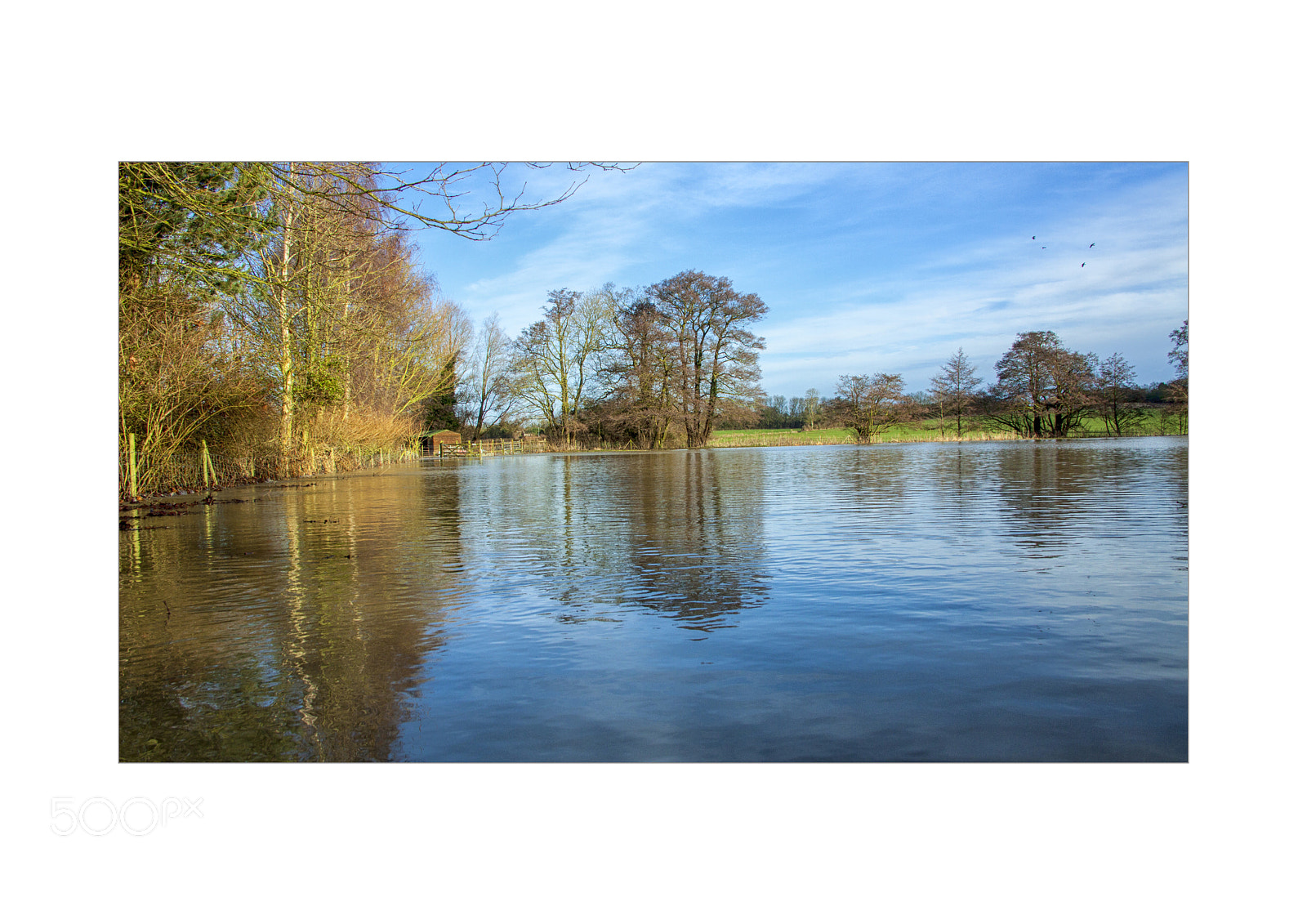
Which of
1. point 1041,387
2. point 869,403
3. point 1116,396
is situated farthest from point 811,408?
point 1116,396

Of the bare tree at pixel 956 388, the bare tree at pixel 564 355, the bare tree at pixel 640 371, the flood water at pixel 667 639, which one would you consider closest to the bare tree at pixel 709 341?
the bare tree at pixel 640 371

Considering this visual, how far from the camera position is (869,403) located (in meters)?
34.0

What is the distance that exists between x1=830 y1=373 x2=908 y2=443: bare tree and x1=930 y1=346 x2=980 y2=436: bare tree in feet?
6.04

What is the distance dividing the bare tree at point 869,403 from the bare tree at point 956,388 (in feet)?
6.04

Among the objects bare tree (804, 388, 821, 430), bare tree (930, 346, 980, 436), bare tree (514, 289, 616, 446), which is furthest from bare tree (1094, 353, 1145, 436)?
bare tree (514, 289, 616, 446)

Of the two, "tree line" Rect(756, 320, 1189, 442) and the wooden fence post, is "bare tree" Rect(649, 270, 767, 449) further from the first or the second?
the wooden fence post

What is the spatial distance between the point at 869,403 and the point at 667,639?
31.1 meters

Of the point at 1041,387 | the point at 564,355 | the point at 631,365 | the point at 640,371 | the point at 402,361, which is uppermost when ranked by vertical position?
the point at 564,355

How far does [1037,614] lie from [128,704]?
16.0 ft

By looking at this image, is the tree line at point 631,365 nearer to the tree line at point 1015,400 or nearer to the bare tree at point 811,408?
the bare tree at point 811,408

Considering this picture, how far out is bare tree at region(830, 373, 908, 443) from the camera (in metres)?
32.0

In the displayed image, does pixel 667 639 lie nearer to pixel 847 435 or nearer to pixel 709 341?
pixel 709 341

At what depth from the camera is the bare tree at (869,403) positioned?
32.0 m
